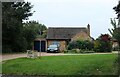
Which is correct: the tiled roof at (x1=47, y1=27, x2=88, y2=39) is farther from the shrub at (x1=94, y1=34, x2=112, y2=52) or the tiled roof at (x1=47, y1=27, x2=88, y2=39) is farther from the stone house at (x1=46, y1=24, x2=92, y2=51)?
the shrub at (x1=94, y1=34, x2=112, y2=52)

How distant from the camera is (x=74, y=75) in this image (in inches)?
722

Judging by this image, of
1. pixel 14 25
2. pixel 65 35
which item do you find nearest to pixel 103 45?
pixel 14 25

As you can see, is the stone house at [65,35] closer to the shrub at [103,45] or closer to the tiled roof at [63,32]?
the tiled roof at [63,32]

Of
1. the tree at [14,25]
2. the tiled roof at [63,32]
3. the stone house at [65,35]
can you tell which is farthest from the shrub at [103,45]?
the tiled roof at [63,32]

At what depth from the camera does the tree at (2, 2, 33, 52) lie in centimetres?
4534

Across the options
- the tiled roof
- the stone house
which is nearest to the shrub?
the stone house

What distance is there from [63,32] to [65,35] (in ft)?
4.55

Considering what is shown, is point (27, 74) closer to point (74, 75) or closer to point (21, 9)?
point (74, 75)

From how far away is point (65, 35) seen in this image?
7238cm

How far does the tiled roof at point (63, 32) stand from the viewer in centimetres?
7181

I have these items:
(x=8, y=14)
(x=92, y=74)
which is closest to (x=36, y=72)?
(x=92, y=74)

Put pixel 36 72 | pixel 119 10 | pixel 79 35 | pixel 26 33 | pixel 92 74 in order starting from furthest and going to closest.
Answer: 1. pixel 79 35
2. pixel 26 33
3. pixel 119 10
4. pixel 36 72
5. pixel 92 74

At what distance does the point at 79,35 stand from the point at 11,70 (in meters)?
49.4

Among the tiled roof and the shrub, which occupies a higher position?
the tiled roof
